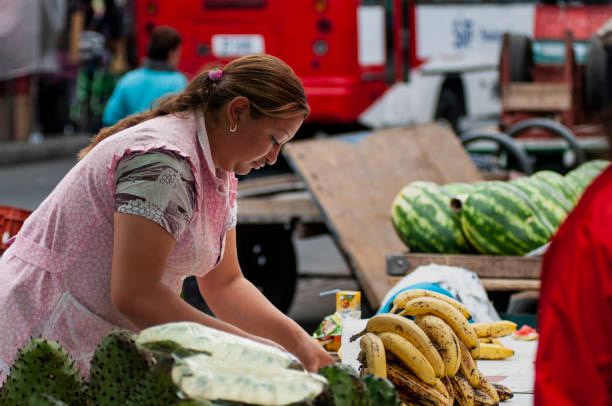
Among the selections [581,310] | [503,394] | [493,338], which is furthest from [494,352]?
[581,310]

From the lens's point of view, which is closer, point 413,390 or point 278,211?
point 413,390

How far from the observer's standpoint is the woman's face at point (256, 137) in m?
2.42

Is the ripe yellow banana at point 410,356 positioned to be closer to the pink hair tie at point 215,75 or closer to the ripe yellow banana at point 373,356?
the ripe yellow banana at point 373,356

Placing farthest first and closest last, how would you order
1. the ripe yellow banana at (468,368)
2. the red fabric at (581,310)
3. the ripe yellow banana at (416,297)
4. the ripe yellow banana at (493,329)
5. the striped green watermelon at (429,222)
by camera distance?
the striped green watermelon at (429,222)
the ripe yellow banana at (493,329)
the ripe yellow banana at (416,297)
the ripe yellow banana at (468,368)
the red fabric at (581,310)

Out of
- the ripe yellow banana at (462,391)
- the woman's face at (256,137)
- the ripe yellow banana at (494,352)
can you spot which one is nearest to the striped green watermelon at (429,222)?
the ripe yellow banana at (494,352)

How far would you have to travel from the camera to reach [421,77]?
1211 cm

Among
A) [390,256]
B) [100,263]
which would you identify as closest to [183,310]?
[100,263]

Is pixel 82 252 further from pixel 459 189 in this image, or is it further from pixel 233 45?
pixel 233 45

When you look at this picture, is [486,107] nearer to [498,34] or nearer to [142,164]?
[498,34]

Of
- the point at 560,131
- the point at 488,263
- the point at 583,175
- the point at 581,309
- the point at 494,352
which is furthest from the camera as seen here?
the point at 560,131

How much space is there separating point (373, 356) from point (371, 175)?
359 cm

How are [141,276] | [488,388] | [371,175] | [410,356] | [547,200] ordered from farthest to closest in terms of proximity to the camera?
[371,175] → [547,200] → [488,388] → [410,356] → [141,276]

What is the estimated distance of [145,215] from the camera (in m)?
2.17

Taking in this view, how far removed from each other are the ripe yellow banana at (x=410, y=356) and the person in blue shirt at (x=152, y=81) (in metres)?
4.42
